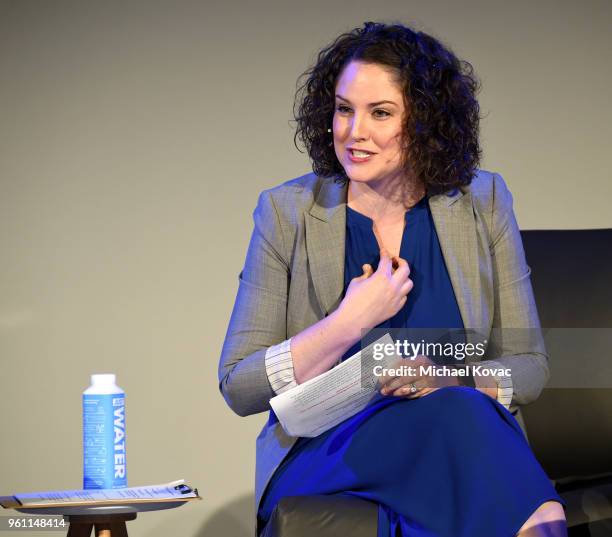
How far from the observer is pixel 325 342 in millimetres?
1621

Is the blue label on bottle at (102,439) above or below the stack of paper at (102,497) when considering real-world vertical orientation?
above

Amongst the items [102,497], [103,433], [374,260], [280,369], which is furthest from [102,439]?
[374,260]

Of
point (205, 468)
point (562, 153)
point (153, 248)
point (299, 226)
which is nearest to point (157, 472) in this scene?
point (205, 468)

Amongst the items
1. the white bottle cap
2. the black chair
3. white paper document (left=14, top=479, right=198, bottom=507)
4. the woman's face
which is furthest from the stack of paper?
the black chair

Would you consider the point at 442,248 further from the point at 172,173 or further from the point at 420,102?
the point at 172,173

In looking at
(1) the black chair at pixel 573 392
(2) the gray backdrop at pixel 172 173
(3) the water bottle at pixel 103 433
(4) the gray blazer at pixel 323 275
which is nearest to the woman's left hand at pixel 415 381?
(4) the gray blazer at pixel 323 275

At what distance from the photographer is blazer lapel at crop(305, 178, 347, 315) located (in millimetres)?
1812

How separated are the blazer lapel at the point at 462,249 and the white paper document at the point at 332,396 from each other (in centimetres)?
33

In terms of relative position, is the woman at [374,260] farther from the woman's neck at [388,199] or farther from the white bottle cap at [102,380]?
the white bottle cap at [102,380]

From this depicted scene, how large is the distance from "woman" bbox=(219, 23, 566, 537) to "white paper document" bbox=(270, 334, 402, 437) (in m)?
0.04

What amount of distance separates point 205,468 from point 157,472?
15 centimetres

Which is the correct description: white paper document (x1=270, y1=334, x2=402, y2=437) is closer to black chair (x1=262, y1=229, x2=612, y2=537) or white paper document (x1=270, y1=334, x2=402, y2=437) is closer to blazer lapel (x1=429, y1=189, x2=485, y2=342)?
blazer lapel (x1=429, y1=189, x2=485, y2=342)

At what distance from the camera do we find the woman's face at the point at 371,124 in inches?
70.1

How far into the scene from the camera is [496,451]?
138cm
